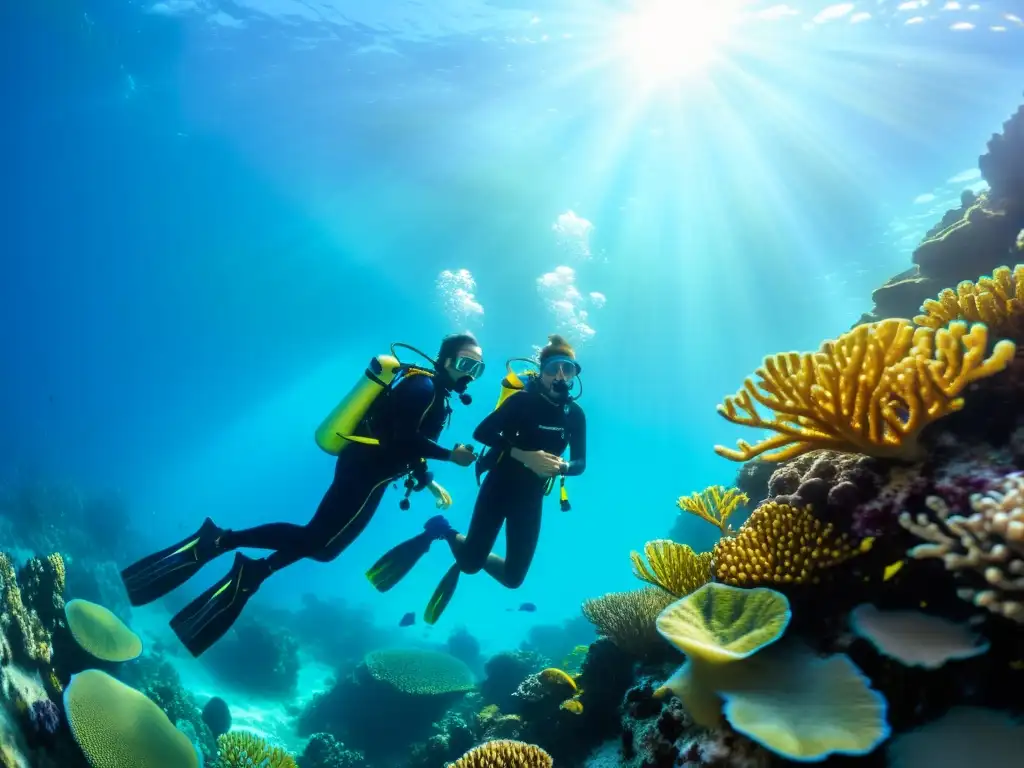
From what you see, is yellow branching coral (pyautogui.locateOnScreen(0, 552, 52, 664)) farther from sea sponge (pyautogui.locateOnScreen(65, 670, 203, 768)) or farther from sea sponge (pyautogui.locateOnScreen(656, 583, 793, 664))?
sea sponge (pyautogui.locateOnScreen(656, 583, 793, 664))

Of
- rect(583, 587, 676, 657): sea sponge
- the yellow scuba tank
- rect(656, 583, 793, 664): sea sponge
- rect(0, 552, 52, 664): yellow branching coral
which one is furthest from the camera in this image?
the yellow scuba tank

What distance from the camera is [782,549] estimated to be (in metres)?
2.80

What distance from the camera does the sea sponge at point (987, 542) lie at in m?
1.89

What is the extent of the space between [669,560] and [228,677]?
20116mm

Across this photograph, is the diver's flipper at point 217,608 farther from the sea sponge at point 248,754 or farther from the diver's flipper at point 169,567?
the sea sponge at point 248,754

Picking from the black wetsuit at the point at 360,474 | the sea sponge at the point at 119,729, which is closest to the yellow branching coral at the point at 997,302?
the black wetsuit at the point at 360,474

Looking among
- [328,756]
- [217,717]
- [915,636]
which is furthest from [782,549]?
[217,717]

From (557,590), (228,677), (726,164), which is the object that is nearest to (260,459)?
(557,590)

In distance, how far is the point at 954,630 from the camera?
2246mm

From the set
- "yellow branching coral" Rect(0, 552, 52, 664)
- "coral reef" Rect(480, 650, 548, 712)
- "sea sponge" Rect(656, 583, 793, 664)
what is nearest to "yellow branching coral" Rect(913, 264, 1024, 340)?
"sea sponge" Rect(656, 583, 793, 664)

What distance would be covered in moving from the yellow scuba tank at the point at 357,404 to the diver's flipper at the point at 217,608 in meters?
1.69

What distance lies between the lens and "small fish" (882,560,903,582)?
8.26 ft

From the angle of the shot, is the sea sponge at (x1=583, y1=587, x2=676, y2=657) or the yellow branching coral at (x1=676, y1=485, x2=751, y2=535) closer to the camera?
the yellow branching coral at (x1=676, y1=485, x2=751, y2=535)

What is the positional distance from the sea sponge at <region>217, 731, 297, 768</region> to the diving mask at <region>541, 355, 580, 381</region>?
6.03m
